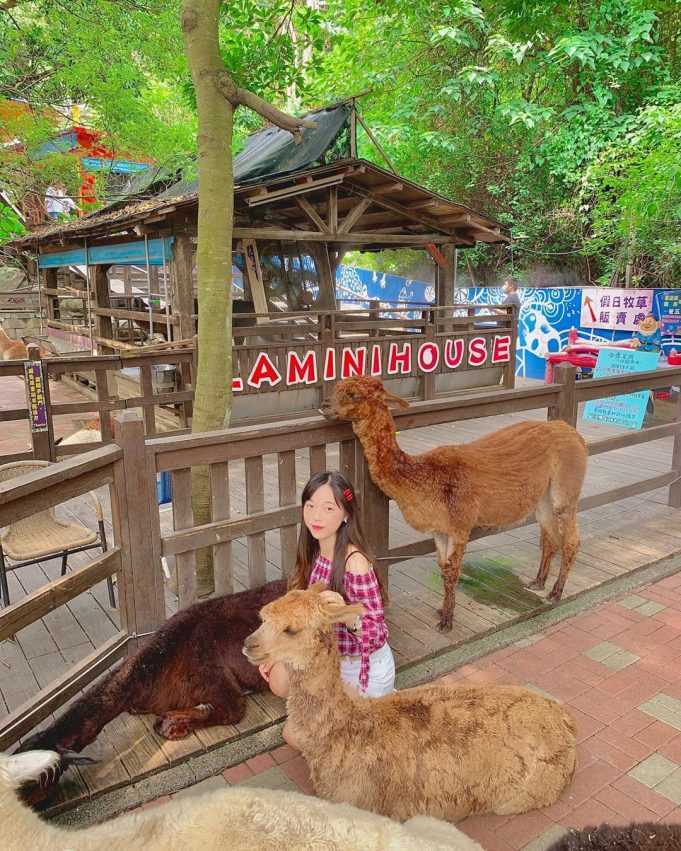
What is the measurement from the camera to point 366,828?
173 centimetres

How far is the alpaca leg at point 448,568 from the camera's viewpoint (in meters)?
3.77

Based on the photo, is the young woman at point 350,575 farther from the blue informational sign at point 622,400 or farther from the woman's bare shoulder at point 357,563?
the blue informational sign at point 622,400

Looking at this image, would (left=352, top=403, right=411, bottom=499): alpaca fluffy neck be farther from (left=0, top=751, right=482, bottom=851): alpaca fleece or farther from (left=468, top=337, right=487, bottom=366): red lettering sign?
(left=468, top=337, right=487, bottom=366): red lettering sign

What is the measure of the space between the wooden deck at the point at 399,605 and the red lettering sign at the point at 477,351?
467 centimetres

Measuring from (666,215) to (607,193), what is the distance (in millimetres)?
2434

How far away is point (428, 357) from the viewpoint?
10602mm

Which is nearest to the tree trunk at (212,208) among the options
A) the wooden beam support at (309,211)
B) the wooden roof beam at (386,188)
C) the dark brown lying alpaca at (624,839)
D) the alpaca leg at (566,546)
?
Result: the alpaca leg at (566,546)

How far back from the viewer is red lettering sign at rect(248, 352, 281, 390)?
28.7 ft

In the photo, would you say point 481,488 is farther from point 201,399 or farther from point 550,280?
point 550,280

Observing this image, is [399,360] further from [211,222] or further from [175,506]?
[175,506]

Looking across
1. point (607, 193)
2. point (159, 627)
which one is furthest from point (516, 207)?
point (159, 627)

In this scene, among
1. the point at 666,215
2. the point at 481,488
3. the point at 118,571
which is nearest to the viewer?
the point at 118,571

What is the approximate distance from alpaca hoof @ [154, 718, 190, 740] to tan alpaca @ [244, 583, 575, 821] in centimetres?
77

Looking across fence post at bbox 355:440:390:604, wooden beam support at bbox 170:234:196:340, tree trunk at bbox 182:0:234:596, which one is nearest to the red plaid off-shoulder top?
fence post at bbox 355:440:390:604
